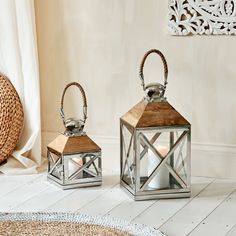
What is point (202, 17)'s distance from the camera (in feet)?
9.07

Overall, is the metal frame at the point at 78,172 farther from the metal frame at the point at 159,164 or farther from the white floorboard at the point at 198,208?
the white floorboard at the point at 198,208

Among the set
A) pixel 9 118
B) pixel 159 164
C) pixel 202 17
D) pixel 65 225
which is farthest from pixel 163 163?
pixel 9 118

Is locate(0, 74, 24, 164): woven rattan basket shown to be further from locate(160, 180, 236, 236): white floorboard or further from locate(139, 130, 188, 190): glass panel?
locate(160, 180, 236, 236): white floorboard

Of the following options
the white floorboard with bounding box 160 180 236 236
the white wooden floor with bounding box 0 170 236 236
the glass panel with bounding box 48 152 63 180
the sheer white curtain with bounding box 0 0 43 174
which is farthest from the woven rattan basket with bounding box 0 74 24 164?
the white floorboard with bounding box 160 180 236 236

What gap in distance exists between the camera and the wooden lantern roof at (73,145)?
107 inches

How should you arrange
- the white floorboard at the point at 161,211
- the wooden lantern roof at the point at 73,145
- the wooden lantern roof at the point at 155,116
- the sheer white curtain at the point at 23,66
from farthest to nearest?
the sheer white curtain at the point at 23,66 < the wooden lantern roof at the point at 73,145 < the wooden lantern roof at the point at 155,116 < the white floorboard at the point at 161,211

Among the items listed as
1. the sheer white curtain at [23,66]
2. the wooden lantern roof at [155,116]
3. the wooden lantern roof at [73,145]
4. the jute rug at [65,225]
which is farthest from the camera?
the sheer white curtain at [23,66]

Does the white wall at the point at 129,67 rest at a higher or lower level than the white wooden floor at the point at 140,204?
higher

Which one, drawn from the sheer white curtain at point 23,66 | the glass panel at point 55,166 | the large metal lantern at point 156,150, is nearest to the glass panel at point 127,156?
the large metal lantern at point 156,150

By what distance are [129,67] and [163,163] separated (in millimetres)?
561

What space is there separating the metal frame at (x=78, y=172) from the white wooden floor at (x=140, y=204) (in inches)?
1.2

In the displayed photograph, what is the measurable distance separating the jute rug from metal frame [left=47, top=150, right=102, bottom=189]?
1.10 ft

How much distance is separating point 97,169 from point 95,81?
459 millimetres

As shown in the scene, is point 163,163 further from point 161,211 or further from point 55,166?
point 55,166
